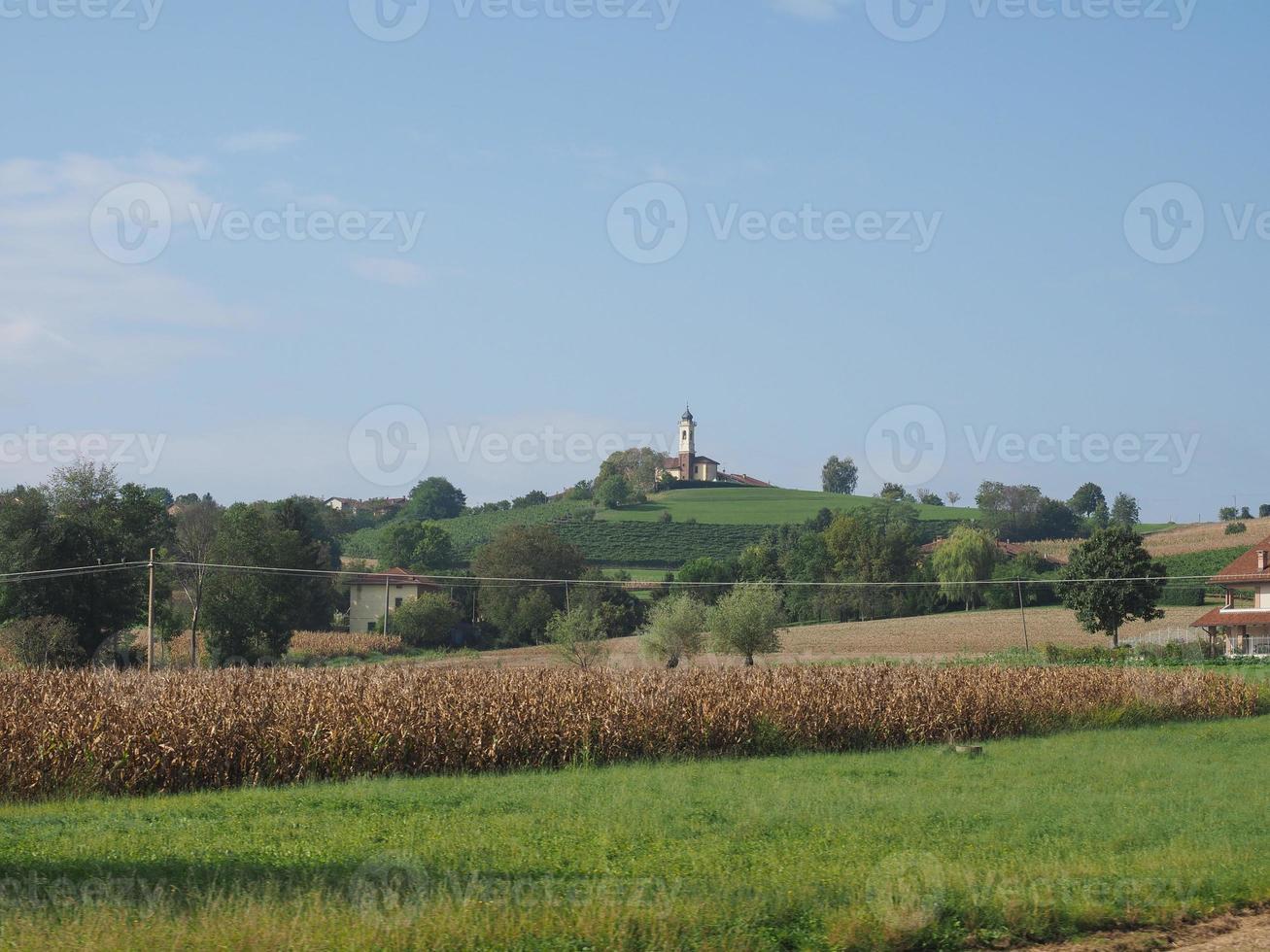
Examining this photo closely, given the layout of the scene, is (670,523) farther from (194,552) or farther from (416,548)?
(194,552)

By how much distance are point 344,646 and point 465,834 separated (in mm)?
62235

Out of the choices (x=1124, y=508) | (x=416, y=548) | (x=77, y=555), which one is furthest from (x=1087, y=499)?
(x=77, y=555)

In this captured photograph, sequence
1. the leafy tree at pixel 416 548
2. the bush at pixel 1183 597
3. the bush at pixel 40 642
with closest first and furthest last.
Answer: the bush at pixel 40 642
the bush at pixel 1183 597
the leafy tree at pixel 416 548

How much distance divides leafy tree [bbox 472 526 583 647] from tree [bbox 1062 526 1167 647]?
3247 centimetres

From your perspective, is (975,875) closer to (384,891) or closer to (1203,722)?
(384,891)

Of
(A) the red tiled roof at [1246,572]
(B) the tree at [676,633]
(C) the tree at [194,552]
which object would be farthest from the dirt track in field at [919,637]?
(C) the tree at [194,552]

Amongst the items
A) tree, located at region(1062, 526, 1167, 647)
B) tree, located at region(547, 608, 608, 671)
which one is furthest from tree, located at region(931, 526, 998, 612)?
tree, located at region(547, 608, 608, 671)

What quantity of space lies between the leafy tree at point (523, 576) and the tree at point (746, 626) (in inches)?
640

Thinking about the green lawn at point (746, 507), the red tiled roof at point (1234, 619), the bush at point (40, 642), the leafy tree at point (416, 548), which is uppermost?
the green lawn at point (746, 507)

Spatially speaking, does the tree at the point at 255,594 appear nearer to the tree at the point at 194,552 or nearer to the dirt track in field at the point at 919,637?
the tree at the point at 194,552

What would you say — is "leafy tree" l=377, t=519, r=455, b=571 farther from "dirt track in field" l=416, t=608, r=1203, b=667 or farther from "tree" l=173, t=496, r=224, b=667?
"dirt track in field" l=416, t=608, r=1203, b=667

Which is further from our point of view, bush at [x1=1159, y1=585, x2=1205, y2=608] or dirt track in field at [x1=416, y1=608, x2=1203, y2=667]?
bush at [x1=1159, y1=585, x2=1205, y2=608]

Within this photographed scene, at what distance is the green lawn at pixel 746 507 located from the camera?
146 m

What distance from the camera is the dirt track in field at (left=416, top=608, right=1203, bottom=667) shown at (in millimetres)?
67938
